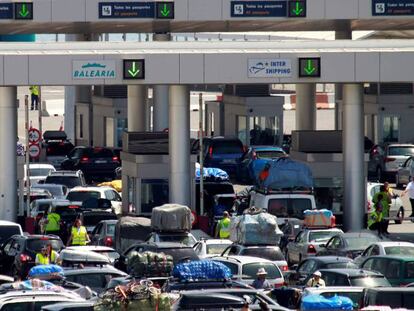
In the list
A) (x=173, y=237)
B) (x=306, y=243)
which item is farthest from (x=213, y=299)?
(x=173, y=237)

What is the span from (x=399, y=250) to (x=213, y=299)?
11.1 m

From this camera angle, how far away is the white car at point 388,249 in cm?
3281

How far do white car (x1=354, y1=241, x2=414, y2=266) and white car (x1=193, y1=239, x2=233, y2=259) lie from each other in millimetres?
3203

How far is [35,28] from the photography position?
59.1 metres

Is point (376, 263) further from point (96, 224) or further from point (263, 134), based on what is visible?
point (263, 134)

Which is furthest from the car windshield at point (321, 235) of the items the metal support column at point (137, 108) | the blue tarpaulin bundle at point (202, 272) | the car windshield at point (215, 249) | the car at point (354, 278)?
the metal support column at point (137, 108)

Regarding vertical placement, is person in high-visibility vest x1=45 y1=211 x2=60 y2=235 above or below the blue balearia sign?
below

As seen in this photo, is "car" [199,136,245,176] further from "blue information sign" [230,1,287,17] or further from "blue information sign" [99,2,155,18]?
"blue information sign" [99,2,155,18]

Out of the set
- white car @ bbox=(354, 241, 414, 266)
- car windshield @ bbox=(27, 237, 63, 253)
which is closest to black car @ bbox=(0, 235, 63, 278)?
car windshield @ bbox=(27, 237, 63, 253)

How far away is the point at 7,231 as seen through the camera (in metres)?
38.1

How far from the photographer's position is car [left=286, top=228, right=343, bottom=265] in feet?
119

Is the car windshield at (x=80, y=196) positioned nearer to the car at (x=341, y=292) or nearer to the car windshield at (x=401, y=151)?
the car windshield at (x=401, y=151)

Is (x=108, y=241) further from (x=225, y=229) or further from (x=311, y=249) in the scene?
(x=311, y=249)

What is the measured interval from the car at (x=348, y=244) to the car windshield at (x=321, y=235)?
2.41 ft
